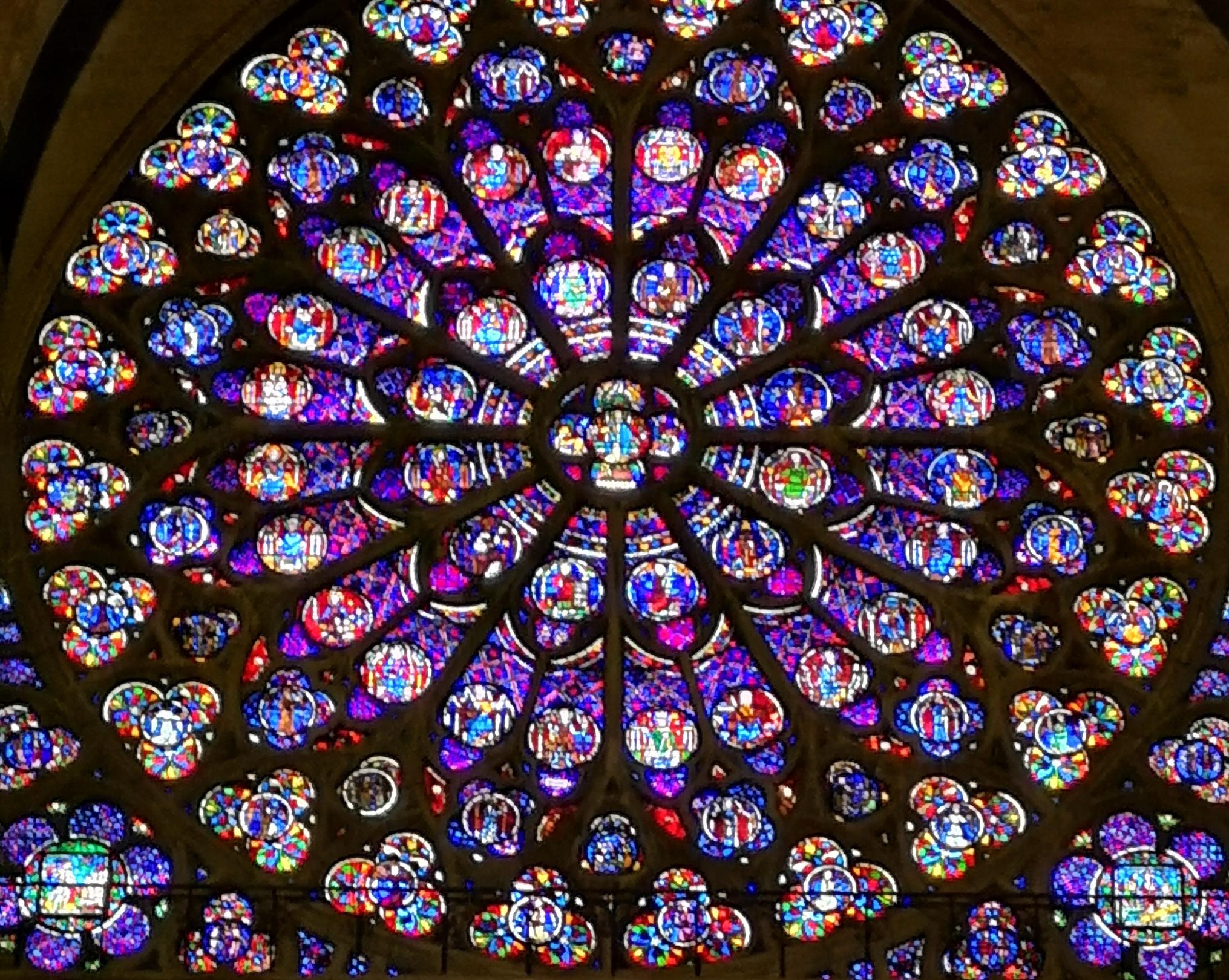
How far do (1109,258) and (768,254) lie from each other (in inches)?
61.3

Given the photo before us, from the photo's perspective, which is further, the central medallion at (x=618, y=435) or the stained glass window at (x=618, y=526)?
the central medallion at (x=618, y=435)

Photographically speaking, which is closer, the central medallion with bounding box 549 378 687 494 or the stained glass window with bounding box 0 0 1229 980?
the stained glass window with bounding box 0 0 1229 980

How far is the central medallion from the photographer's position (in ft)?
63.6

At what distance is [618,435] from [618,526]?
1.59 feet

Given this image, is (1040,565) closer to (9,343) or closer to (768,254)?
(768,254)

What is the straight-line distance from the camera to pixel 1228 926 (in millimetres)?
18344

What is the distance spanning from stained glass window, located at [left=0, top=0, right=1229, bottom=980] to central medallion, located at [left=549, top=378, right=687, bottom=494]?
0.03 m

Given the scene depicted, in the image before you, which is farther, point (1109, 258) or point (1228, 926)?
point (1109, 258)

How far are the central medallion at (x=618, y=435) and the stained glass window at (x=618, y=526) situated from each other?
27 mm

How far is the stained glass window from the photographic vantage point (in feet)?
60.4

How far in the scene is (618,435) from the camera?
1952 cm

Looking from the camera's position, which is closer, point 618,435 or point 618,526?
point 618,526

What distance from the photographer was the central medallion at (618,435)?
1939 centimetres

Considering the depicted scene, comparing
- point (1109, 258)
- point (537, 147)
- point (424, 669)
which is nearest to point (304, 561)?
point (424, 669)
